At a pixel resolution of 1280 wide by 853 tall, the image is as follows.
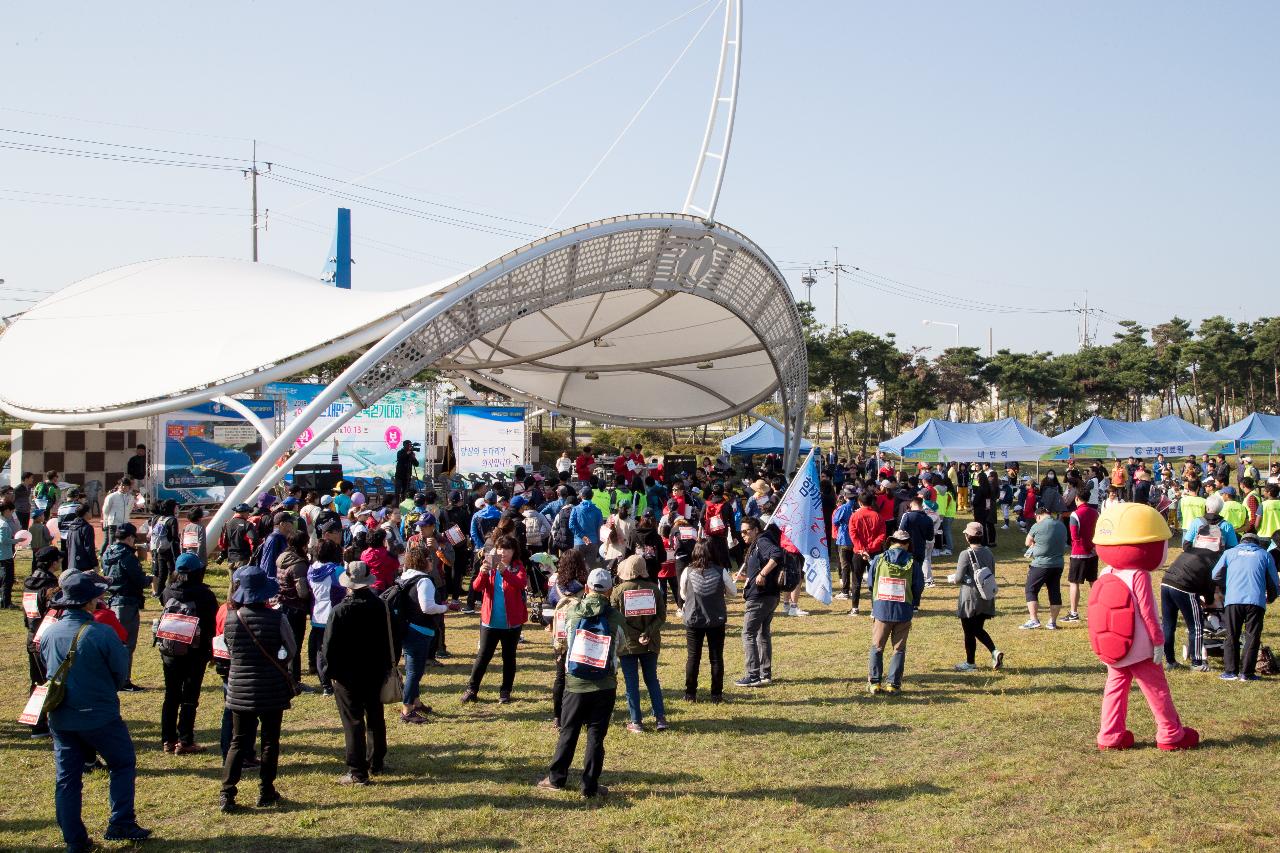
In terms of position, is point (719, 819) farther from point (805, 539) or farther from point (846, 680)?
point (805, 539)

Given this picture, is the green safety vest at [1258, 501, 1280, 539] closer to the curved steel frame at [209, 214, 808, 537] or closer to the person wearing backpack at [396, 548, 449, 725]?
the curved steel frame at [209, 214, 808, 537]

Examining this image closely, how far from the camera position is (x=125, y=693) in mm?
9602

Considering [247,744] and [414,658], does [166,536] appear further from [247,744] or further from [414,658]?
[247,744]

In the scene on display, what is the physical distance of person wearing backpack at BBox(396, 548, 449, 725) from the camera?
8.36 m

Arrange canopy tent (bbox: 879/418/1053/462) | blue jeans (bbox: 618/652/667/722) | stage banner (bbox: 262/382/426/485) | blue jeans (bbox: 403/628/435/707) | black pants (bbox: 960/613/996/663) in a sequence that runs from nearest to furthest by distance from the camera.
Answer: blue jeans (bbox: 618/652/667/722), blue jeans (bbox: 403/628/435/707), black pants (bbox: 960/613/996/663), stage banner (bbox: 262/382/426/485), canopy tent (bbox: 879/418/1053/462)

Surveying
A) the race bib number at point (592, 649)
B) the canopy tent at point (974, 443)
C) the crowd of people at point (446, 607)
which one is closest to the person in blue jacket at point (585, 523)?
the crowd of people at point (446, 607)

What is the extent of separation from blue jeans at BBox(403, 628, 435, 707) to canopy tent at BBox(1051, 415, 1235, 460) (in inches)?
979

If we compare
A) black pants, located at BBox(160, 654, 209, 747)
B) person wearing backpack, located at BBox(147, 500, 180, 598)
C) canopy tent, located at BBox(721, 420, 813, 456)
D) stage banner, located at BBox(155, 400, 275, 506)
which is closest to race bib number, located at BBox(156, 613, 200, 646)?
black pants, located at BBox(160, 654, 209, 747)

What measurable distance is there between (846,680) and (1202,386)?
54605 mm

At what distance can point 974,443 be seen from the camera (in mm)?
28625

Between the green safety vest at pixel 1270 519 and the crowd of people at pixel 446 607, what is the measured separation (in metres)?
0.03

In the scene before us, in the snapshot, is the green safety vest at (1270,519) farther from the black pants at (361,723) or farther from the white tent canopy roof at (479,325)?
the black pants at (361,723)

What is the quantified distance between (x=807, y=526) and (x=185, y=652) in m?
6.29

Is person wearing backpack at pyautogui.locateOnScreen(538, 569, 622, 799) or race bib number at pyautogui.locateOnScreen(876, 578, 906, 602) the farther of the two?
race bib number at pyautogui.locateOnScreen(876, 578, 906, 602)
